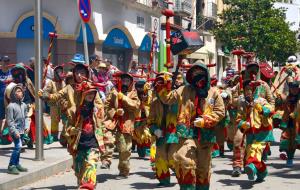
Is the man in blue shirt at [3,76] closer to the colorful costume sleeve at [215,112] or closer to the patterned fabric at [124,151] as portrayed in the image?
the patterned fabric at [124,151]

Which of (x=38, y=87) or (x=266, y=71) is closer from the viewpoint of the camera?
(x=38, y=87)

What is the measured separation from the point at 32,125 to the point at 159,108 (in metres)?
3.92

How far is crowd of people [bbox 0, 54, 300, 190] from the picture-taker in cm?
710

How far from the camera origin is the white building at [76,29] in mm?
20172

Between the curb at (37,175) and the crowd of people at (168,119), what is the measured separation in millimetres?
218

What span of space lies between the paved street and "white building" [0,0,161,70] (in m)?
10.0

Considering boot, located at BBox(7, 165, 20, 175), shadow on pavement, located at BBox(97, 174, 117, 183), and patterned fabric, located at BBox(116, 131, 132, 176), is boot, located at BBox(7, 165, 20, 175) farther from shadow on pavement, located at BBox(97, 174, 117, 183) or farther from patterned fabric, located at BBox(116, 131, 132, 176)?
patterned fabric, located at BBox(116, 131, 132, 176)

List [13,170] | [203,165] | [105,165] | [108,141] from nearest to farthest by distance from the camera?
1. [203,165]
2. [13,170]
3. [108,141]
4. [105,165]

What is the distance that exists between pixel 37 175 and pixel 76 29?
12529mm

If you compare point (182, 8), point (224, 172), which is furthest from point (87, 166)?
point (182, 8)

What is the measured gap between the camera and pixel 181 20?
38281 millimetres

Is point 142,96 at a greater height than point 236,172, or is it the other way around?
point 142,96

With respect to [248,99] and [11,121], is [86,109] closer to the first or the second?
[11,121]

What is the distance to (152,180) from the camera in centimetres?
959
